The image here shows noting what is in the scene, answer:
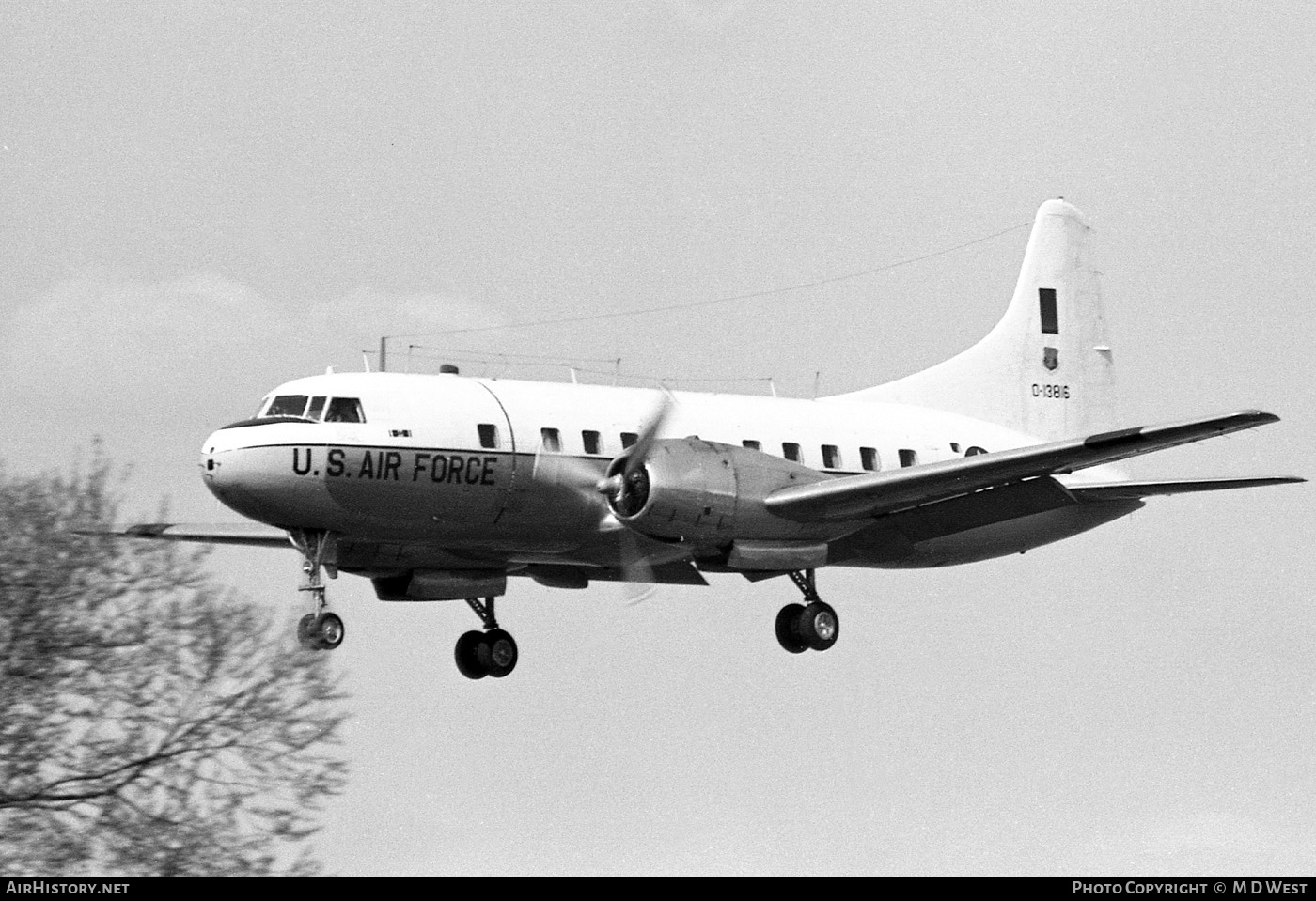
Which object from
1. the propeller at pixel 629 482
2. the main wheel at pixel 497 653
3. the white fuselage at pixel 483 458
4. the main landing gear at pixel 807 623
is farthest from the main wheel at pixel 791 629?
the main wheel at pixel 497 653

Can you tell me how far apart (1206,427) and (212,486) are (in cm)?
1199

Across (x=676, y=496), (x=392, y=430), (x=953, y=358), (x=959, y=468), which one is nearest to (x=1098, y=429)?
(x=953, y=358)

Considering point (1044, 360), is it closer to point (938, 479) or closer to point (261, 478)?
point (938, 479)

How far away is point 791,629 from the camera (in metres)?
30.9

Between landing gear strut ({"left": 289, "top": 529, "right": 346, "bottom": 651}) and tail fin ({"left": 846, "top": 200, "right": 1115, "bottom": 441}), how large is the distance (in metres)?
10.4

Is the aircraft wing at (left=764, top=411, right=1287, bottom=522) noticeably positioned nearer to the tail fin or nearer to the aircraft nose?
the tail fin

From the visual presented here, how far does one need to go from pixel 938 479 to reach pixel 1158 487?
161 inches

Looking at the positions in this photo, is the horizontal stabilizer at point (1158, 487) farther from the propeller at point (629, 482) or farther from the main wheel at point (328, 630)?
the main wheel at point (328, 630)

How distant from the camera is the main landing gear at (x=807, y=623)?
30906 millimetres

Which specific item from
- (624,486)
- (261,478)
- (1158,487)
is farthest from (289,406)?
(1158,487)

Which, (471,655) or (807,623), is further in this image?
(471,655)

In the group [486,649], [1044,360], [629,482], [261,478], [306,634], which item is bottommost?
[306,634]

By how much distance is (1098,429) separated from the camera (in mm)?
36750

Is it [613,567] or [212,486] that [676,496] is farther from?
[212,486]
